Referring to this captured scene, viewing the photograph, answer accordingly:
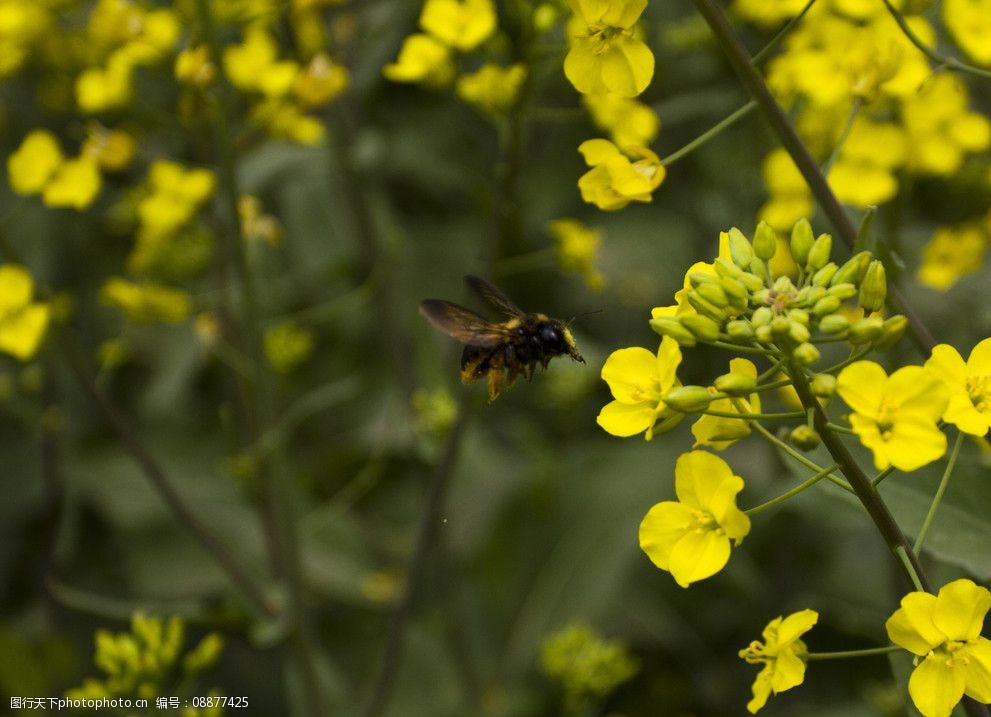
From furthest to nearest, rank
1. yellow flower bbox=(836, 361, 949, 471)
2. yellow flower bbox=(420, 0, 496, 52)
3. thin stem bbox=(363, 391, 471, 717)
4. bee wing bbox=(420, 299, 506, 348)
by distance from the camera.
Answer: thin stem bbox=(363, 391, 471, 717) → yellow flower bbox=(420, 0, 496, 52) → bee wing bbox=(420, 299, 506, 348) → yellow flower bbox=(836, 361, 949, 471)

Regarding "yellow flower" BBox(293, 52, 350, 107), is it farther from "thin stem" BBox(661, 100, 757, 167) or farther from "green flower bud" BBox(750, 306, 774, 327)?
"green flower bud" BBox(750, 306, 774, 327)

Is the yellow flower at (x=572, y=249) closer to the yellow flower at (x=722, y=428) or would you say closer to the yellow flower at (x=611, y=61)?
the yellow flower at (x=611, y=61)

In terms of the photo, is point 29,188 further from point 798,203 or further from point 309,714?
point 798,203

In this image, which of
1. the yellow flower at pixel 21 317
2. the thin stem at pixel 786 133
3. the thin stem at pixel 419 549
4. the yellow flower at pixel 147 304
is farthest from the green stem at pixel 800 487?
the yellow flower at pixel 147 304

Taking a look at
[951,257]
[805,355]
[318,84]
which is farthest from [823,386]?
[318,84]

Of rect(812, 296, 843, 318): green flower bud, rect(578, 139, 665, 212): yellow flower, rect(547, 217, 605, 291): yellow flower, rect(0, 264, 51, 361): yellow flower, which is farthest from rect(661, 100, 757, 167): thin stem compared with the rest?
rect(0, 264, 51, 361): yellow flower

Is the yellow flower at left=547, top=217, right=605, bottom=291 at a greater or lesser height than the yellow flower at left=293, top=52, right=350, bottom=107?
lesser

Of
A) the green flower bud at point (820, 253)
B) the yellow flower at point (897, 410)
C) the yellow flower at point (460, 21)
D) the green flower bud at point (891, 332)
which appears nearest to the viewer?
the yellow flower at point (897, 410)
